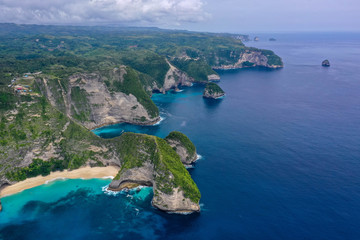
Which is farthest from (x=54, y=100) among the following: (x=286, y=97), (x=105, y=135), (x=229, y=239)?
(x=286, y=97)

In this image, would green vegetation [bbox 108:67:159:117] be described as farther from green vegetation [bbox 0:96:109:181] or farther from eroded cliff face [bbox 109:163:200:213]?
eroded cliff face [bbox 109:163:200:213]

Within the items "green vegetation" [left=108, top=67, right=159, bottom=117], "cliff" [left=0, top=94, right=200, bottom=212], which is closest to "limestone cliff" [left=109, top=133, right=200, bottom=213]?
"cliff" [left=0, top=94, right=200, bottom=212]

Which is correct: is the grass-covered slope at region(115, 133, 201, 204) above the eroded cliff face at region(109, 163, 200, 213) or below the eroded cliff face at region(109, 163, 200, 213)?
above

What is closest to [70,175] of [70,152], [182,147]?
[70,152]

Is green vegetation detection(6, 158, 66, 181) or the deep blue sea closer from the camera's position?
the deep blue sea

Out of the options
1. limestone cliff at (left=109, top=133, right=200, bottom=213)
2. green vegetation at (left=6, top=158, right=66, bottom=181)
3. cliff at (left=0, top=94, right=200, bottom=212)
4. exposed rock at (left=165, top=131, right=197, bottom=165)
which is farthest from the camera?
exposed rock at (left=165, top=131, right=197, bottom=165)

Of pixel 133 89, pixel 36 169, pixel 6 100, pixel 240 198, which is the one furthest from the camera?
pixel 133 89

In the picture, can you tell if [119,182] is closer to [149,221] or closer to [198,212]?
[149,221]

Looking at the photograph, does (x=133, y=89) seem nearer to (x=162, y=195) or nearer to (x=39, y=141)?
(x=39, y=141)
